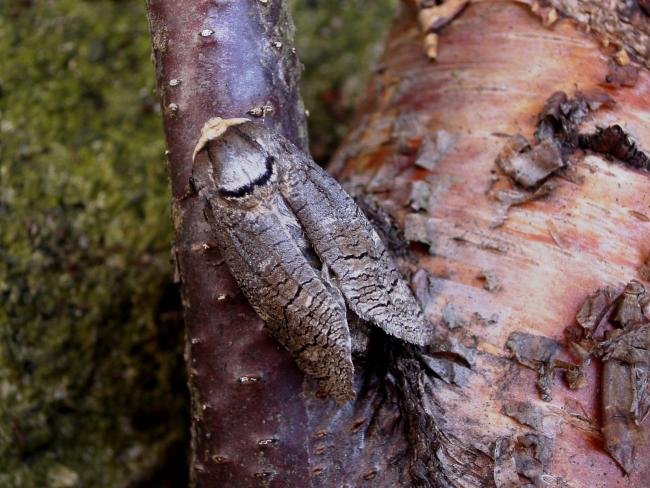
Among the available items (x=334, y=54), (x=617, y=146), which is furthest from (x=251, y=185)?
(x=334, y=54)

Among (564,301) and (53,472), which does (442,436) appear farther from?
(53,472)

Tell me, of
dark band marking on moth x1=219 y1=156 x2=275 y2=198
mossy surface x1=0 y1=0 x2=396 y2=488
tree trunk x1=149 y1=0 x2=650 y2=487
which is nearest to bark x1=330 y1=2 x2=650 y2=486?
tree trunk x1=149 y1=0 x2=650 y2=487

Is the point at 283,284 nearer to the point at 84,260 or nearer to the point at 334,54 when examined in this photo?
the point at 84,260

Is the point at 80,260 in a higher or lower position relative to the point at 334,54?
lower

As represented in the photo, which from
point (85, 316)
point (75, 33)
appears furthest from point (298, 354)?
point (75, 33)

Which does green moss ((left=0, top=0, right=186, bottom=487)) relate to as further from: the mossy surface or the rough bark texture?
the rough bark texture

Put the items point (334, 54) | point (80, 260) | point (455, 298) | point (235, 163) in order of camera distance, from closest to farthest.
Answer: point (235, 163)
point (455, 298)
point (80, 260)
point (334, 54)
